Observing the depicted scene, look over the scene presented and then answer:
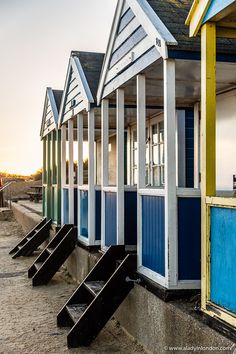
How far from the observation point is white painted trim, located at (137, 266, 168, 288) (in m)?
5.41

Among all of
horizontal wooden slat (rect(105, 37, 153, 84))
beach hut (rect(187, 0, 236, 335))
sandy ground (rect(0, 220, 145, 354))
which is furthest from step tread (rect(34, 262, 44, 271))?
beach hut (rect(187, 0, 236, 335))

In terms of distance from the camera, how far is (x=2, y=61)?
20.6m

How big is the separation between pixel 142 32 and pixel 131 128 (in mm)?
5657

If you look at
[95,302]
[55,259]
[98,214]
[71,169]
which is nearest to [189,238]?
[95,302]

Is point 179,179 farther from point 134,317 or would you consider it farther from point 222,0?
point 222,0

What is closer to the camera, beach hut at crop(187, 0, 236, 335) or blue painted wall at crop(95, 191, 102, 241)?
beach hut at crop(187, 0, 236, 335)

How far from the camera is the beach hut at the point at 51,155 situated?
12.8 meters

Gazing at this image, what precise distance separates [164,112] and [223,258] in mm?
1823

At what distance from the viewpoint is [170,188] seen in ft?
17.3

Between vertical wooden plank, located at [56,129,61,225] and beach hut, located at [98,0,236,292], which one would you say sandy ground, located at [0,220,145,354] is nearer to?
beach hut, located at [98,0,236,292]

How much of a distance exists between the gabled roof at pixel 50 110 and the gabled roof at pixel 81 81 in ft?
5.69

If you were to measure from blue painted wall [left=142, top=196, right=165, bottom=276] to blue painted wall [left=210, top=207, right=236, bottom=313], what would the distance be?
1150 millimetres

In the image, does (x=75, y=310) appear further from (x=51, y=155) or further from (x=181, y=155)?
(x=51, y=155)

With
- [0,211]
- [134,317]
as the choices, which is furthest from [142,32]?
[0,211]
